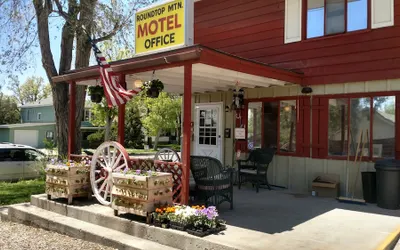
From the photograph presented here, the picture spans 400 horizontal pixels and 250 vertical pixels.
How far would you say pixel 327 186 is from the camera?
279 inches

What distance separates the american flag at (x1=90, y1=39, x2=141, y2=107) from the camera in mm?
6051

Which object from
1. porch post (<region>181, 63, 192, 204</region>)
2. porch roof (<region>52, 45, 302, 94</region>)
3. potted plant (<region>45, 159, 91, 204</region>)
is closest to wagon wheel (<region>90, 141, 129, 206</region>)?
potted plant (<region>45, 159, 91, 204</region>)

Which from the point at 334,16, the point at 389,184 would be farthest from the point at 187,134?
the point at 334,16

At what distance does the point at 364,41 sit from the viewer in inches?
277

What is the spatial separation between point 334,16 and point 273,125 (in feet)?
9.11

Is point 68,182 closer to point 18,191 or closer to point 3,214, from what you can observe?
point 3,214

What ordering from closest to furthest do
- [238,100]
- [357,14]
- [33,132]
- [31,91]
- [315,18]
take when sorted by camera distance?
[357,14] < [315,18] < [238,100] < [33,132] < [31,91]

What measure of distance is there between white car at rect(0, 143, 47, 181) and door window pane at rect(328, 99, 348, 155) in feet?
28.2

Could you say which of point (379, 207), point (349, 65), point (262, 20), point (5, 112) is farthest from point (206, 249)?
point (5, 112)

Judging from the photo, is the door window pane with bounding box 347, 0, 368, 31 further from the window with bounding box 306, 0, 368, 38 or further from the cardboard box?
the cardboard box

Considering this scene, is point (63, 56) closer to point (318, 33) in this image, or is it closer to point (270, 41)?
point (270, 41)

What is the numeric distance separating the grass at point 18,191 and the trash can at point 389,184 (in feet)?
24.9

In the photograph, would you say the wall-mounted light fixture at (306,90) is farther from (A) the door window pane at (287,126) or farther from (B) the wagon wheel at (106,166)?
(B) the wagon wheel at (106,166)

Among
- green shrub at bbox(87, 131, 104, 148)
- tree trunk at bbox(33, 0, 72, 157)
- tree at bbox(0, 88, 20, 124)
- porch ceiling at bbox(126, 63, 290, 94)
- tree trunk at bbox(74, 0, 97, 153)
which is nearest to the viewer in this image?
porch ceiling at bbox(126, 63, 290, 94)
